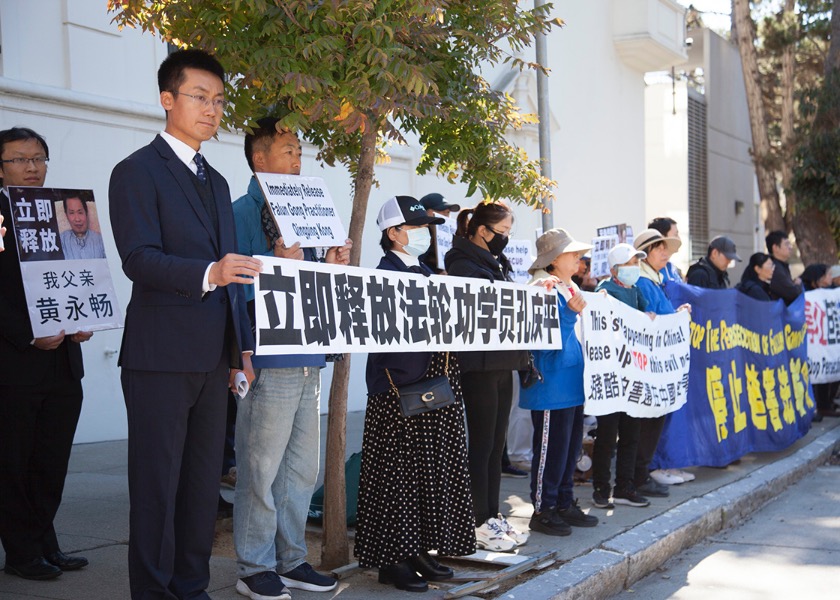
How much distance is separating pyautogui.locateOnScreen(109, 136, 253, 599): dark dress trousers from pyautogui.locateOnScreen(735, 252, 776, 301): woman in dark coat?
7138mm

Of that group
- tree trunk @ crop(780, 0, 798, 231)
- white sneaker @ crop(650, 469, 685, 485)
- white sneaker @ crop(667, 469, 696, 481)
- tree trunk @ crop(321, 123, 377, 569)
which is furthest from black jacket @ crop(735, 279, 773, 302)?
tree trunk @ crop(780, 0, 798, 231)

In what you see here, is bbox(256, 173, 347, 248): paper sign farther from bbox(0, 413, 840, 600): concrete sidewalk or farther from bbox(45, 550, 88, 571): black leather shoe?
bbox(45, 550, 88, 571): black leather shoe

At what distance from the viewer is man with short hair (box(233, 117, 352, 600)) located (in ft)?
14.3

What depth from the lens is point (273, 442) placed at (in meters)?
4.35

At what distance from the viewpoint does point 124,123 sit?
8.80 m

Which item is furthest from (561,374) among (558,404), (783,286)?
(783,286)

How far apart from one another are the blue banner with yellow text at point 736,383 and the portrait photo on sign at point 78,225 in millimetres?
4617

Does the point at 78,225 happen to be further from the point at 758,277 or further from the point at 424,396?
the point at 758,277

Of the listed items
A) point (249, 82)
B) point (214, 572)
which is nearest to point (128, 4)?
point (249, 82)

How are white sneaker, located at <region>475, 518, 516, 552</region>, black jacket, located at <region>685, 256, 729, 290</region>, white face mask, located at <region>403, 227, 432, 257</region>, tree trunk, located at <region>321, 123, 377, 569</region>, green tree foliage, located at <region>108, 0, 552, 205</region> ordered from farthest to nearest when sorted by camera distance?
1. black jacket, located at <region>685, 256, 729, 290</region>
2. white face mask, located at <region>403, 227, 432, 257</region>
3. white sneaker, located at <region>475, 518, 516, 552</region>
4. tree trunk, located at <region>321, 123, 377, 569</region>
5. green tree foliage, located at <region>108, 0, 552, 205</region>

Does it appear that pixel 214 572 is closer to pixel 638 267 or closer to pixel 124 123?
pixel 638 267

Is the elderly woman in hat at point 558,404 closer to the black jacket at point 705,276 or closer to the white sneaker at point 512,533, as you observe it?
the white sneaker at point 512,533

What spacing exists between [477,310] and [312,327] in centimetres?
140

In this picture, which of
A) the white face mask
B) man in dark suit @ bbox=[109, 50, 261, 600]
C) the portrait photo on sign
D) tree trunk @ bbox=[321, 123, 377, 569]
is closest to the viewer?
man in dark suit @ bbox=[109, 50, 261, 600]
